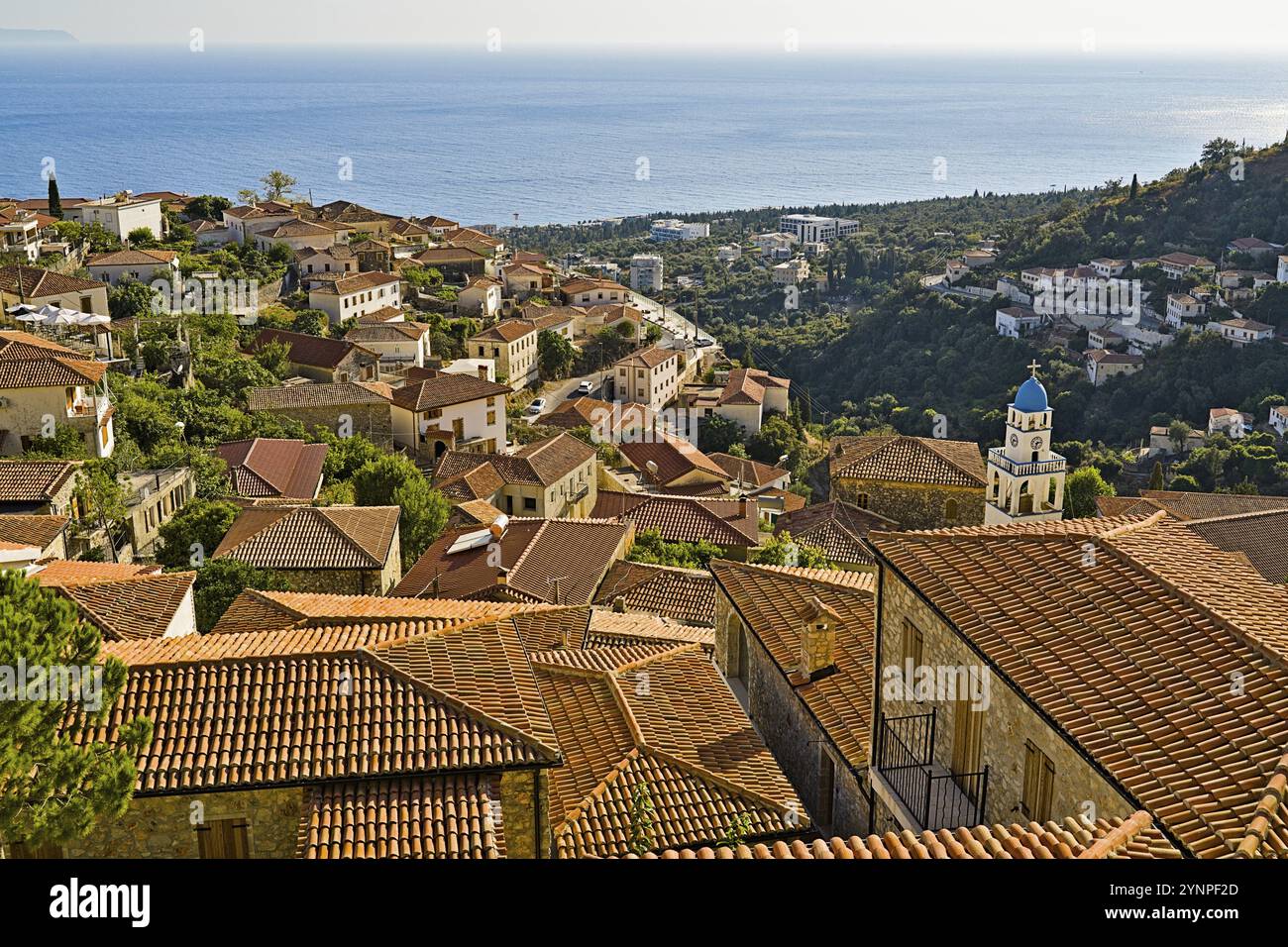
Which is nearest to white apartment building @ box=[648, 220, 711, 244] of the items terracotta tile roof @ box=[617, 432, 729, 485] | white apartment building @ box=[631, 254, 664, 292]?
white apartment building @ box=[631, 254, 664, 292]

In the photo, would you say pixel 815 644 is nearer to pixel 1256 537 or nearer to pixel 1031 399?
pixel 1256 537

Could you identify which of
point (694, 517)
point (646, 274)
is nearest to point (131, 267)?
point (694, 517)

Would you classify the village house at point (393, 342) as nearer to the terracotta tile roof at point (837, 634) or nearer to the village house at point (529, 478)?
the village house at point (529, 478)

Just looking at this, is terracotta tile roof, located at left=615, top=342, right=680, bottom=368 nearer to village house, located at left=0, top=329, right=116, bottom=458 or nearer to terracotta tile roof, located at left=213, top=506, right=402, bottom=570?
village house, located at left=0, top=329, right=116, bottom=458

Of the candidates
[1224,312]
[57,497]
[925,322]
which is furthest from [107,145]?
[57,497]
